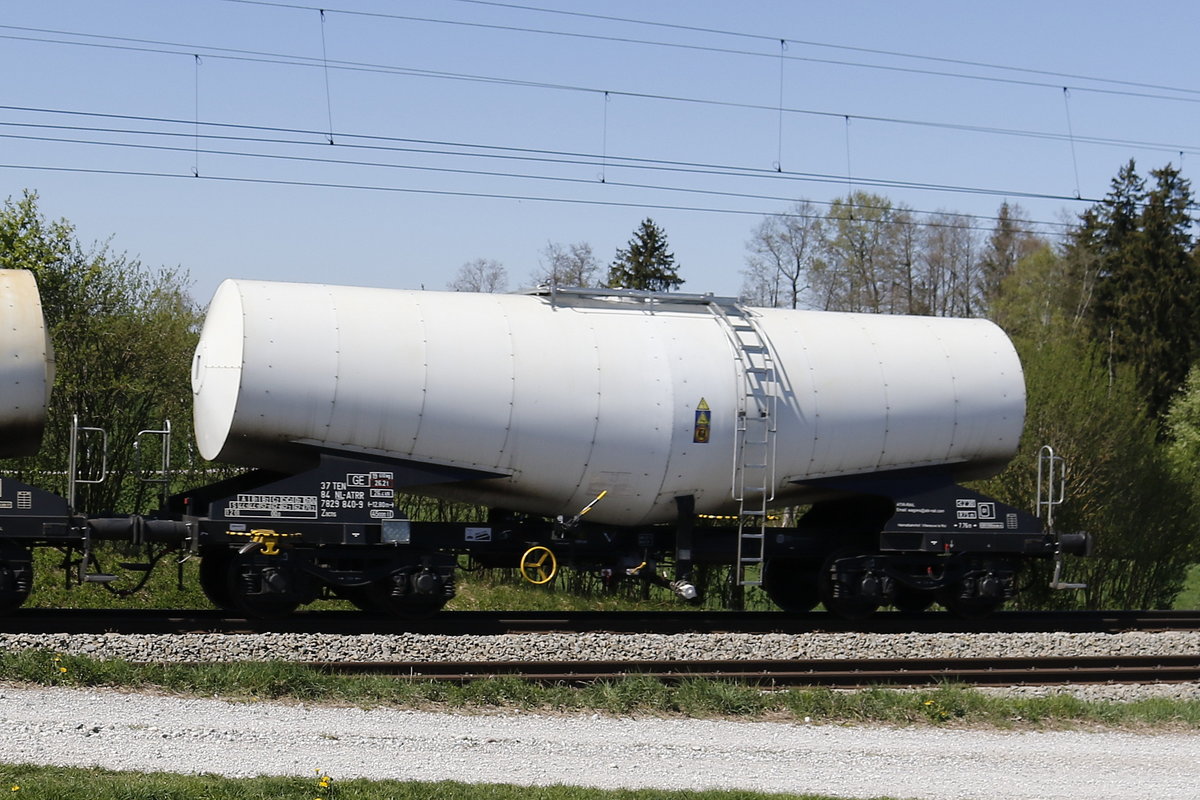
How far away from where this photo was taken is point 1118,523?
27.6 meters

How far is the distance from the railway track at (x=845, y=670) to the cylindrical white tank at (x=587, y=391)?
8.74ft

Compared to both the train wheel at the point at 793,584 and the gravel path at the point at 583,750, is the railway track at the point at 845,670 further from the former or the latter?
the train wheel at the point at 793,584

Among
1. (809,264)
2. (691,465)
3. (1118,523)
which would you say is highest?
(809,264)

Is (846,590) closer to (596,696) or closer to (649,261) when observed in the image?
(596,696)

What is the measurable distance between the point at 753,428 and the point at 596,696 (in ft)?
15.5

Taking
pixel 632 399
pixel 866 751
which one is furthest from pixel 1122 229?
pixel 866 751

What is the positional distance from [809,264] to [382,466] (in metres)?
49.7

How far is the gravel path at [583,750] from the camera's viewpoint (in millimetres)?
8656

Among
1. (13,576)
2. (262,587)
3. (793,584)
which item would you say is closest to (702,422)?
(793,584)

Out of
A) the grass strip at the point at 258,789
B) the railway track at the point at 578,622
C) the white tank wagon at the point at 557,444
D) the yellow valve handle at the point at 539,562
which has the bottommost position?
the railway track at the point at 578,622

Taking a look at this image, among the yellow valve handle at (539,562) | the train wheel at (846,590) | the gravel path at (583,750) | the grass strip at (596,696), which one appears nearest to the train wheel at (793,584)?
the train wheel at (846,590)

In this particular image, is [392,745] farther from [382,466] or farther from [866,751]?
[382,466]

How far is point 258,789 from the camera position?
25.3ft

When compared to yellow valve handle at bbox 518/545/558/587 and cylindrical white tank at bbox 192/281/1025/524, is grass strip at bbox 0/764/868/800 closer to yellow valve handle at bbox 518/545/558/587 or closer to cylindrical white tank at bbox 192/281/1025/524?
cylindrical white tank at bbox 192/281/1025/524
